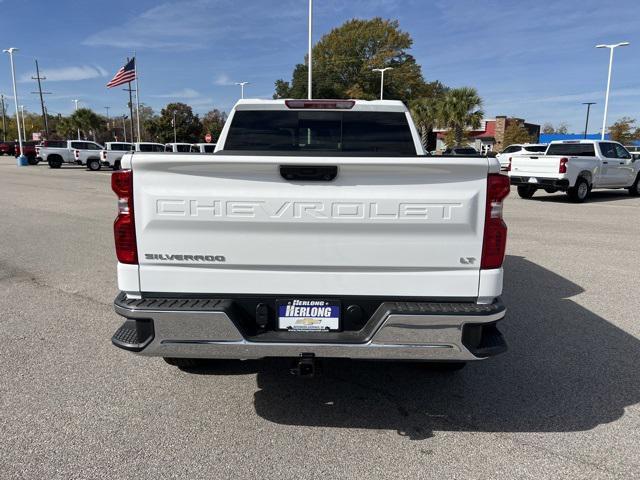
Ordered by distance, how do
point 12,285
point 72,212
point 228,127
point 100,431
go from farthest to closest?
point 72,212
point 12,285
point 228,127
point 100,431

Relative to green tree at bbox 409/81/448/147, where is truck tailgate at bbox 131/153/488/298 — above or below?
below

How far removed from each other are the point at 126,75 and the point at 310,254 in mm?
25785

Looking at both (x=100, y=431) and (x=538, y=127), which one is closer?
(x=100, y=431)

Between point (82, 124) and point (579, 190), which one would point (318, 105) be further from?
point (82, 124)

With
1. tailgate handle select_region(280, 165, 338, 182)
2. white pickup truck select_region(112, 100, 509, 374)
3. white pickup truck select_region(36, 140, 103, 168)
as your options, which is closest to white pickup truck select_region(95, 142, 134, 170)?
white pickup truck select_region(36, 140, 103, 168)

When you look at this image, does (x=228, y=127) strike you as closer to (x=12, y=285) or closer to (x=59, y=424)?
(x=59, y=424)

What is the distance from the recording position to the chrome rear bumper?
269 centimetres

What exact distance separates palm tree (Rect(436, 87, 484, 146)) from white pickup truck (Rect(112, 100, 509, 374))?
4737 centimetres

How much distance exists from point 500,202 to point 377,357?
1.12 meters

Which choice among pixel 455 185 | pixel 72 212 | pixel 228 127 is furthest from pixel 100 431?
pixel 72 212

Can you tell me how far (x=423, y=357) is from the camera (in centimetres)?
276

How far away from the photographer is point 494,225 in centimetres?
275

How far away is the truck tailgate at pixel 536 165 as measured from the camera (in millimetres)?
15336

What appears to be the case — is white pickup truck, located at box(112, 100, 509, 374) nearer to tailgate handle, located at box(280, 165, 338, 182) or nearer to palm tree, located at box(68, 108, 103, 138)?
tailgate handle, located at box(280, 165, 338, 182)
